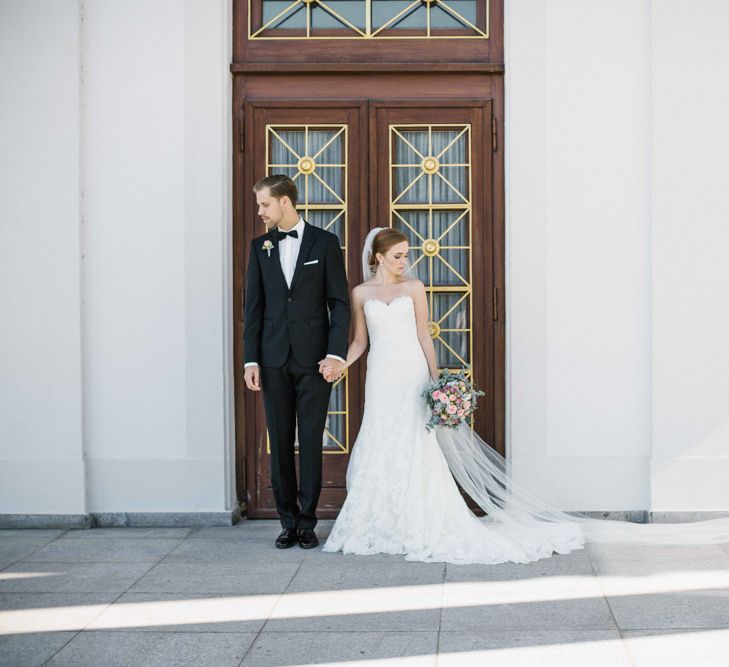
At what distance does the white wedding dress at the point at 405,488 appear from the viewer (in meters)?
5.83

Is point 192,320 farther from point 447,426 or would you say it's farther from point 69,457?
point 447,426

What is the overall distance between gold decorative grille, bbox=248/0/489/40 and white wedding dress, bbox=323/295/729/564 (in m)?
2.07

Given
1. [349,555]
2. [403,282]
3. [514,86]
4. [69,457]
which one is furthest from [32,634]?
[514,86]

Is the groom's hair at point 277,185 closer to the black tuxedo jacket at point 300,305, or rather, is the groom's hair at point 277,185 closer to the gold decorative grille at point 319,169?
the black tuxedo jacket at point 300,305

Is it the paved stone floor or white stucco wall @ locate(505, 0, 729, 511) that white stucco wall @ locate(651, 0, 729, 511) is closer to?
white stucco wall @ locate(505, 0, 729, 511)

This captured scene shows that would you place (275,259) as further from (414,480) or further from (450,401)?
(414,480)

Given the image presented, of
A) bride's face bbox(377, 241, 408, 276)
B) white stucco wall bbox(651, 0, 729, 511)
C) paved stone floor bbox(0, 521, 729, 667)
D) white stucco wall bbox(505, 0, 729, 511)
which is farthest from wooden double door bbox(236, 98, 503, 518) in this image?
paved stone floor bbox(0, 521, 729, 667)

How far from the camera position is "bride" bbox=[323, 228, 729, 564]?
589 centimetres

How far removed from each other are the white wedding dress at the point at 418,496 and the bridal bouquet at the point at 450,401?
0.57 ft

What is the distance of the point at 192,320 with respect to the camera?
22.4 ft

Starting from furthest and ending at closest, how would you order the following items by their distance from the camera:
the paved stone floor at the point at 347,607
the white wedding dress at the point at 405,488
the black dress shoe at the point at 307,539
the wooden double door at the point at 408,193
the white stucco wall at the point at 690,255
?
the wooden double door at the point at 408,193 < the white stucco wall at the point at 690,255 < the black dress shoe at the point at 307,539 < the white wedding dress at the point at 405,488 < the paved stone floor at the point at 347,607

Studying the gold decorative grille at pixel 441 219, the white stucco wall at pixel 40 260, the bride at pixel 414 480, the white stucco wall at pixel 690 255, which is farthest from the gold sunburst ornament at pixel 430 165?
the white stucco wall at pixel 40 260

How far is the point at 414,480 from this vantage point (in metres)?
6.01

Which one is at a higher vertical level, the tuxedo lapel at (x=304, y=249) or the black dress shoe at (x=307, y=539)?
the tuxedo lapel at (x=304, y=249)
